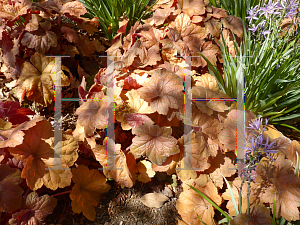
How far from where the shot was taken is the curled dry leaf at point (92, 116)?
146cm

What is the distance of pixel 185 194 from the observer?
4.92 ft

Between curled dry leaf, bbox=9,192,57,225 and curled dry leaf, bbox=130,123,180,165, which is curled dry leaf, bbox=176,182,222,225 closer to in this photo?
curled dry leaf, bbox=130,123,180,165

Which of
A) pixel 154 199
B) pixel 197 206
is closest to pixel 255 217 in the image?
pixel 197 206

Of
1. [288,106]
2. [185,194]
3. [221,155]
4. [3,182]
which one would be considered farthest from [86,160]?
[288,106]

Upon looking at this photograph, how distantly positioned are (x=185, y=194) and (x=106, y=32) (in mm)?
1711

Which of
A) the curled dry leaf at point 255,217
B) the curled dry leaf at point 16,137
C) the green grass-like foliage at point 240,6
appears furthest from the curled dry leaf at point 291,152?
the curled dry leaf at point 16,137

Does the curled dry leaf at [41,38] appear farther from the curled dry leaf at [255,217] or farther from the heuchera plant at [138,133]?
the curled dry leaf at [255,217]

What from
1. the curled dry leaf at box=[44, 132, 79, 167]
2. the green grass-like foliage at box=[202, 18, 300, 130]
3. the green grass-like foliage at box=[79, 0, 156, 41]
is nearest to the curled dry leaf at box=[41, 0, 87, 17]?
the green grass-like foliage at box=[79, 0, 156, 41]

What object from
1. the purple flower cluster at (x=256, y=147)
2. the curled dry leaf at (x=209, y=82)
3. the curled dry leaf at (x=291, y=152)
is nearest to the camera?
the purple flower cluster at (x=256, y=147)

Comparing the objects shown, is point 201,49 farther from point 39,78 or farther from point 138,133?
point 39,78

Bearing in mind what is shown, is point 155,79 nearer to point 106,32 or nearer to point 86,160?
point 86,160

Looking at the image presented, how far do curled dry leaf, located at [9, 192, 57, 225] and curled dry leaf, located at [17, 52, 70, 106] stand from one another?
795mm

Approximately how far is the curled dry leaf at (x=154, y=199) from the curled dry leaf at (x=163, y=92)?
1.99 feet

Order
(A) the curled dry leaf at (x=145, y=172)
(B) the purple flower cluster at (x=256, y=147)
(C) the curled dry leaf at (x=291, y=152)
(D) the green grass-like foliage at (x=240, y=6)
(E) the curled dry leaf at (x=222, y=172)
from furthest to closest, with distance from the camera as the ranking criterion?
(D) the green grass-like foliage at (x=240, y=6), (A) the curled dry leaf at (x=145, y=172), (E) the curled dry leaf at (x=222, y=172), (C) the curled dry leaf at (x=291, y=152), (B) the purple flower cluster at (x=256, y=147)
